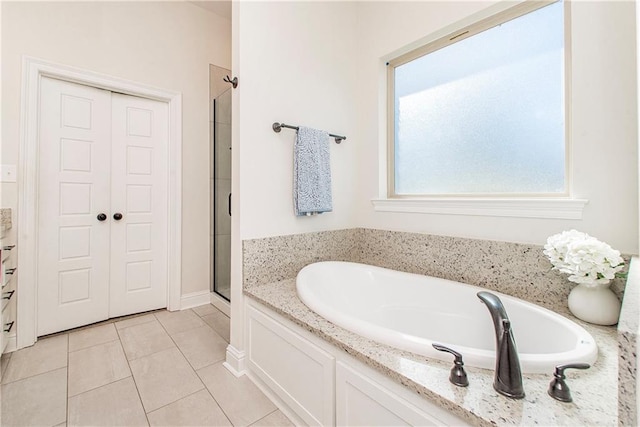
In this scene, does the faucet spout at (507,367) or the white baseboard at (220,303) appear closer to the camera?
the faucet spout at (507,367)

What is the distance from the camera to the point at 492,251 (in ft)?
4.98

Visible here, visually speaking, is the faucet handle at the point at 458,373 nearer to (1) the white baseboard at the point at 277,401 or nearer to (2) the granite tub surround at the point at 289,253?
(1) the white baseboard at the point at 277,401

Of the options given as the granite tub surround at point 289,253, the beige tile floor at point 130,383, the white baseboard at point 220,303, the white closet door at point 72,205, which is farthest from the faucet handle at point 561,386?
the white closet door at point 72,205

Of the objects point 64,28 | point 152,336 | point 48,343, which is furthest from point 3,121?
A: point 152,336

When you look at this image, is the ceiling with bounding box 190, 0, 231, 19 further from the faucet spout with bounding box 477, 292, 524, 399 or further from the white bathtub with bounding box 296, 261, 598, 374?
the faucet spout with bounding box 477, 292, 524, 399

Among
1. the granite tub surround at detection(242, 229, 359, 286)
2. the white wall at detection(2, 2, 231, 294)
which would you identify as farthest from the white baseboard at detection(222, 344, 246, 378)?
the white wall at detection(2, 2, 231, 294)

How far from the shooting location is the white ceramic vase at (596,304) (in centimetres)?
111

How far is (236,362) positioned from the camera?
1.59 metres

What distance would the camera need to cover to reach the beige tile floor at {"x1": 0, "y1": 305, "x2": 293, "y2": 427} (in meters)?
1.26

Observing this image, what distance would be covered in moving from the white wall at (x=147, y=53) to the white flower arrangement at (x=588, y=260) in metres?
2.68

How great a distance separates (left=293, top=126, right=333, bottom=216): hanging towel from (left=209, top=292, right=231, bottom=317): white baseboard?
1268 millimetres

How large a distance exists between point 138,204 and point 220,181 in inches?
28.5

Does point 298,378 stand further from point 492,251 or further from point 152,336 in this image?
point 152,336

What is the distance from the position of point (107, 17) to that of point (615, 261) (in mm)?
3522
